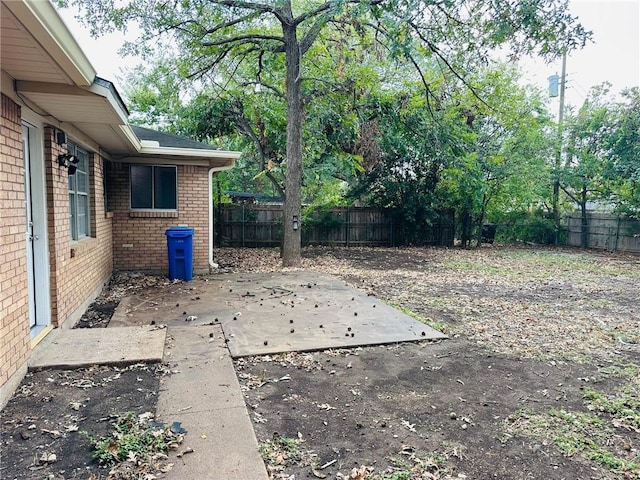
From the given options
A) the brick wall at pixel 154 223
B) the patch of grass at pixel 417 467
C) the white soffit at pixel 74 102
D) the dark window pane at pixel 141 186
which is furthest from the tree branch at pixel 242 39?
the patch of grass at pixel 417 467

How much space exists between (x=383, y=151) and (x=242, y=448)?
45.3 ft

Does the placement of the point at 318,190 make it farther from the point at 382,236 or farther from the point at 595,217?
the point at 595,217

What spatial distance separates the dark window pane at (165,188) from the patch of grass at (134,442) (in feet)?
22.1

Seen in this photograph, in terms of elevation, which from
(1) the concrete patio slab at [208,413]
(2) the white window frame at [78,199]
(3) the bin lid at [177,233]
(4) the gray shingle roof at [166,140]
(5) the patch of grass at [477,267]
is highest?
(4) the gray shingle roof at [166,140]

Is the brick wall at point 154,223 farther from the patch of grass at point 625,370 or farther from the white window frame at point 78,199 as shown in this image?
the patch of grass at point 625,370

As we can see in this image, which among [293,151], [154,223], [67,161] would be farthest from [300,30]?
[67,161]

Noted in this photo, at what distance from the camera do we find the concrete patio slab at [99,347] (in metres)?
3.84

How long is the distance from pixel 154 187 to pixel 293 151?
3.50m

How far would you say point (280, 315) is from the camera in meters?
5.81

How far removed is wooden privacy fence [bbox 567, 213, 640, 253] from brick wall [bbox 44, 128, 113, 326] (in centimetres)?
1824

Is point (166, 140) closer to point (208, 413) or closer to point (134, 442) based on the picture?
point (208, 413)

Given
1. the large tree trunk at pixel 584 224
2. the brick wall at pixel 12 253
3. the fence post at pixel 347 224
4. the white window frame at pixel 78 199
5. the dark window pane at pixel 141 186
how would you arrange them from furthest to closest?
the large tree trunk at pixel 584 224 < the fence post at pixel 347 224 < the dark window pane at pixel 141 186 < the white window frame at pixel 78 199 < the brick wall at pixel 12 253

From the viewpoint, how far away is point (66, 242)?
16.5ft

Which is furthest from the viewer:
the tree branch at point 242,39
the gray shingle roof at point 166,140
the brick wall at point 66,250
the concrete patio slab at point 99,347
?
the tree branch at point 242,39
